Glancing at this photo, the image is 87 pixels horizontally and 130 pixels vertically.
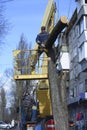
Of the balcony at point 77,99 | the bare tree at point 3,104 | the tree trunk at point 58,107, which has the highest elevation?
the bare tree at point 3,104

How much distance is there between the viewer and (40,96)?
781 inches

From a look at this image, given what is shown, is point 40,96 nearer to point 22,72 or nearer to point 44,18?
point 22,72

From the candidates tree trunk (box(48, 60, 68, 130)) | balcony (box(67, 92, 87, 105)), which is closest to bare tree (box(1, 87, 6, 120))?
balcony (box(67, 92, 87, 105))

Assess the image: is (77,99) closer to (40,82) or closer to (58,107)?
(40,82)

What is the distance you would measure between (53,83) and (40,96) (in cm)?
666

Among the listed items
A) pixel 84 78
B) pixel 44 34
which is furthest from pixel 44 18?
pixel 84 78

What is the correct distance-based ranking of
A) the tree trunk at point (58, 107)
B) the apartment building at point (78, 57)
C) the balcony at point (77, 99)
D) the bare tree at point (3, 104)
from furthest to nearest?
the bare tree at point (3, 104) < the balcony at point (77, 99) < the apartment building at point (78, 57) < the tree trunk at point (58, 107)

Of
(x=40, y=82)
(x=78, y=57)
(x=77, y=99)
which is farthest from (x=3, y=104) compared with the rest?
(x=40, y=82)

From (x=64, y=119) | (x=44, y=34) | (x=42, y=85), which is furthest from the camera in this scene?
(x=42, y=85)

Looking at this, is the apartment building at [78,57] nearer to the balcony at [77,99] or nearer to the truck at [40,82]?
the balcony at [77,99]

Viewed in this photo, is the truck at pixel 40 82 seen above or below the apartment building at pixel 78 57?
below

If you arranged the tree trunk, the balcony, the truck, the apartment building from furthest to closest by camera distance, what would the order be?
the balcony
the apartment building
the truck
the tree trunk

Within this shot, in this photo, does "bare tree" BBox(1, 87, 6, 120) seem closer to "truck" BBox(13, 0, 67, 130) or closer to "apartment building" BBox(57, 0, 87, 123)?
"apartment building" BBox(57, 0, 87, 123)

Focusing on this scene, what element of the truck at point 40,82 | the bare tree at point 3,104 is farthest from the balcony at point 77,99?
the bare tree at point 3,104
